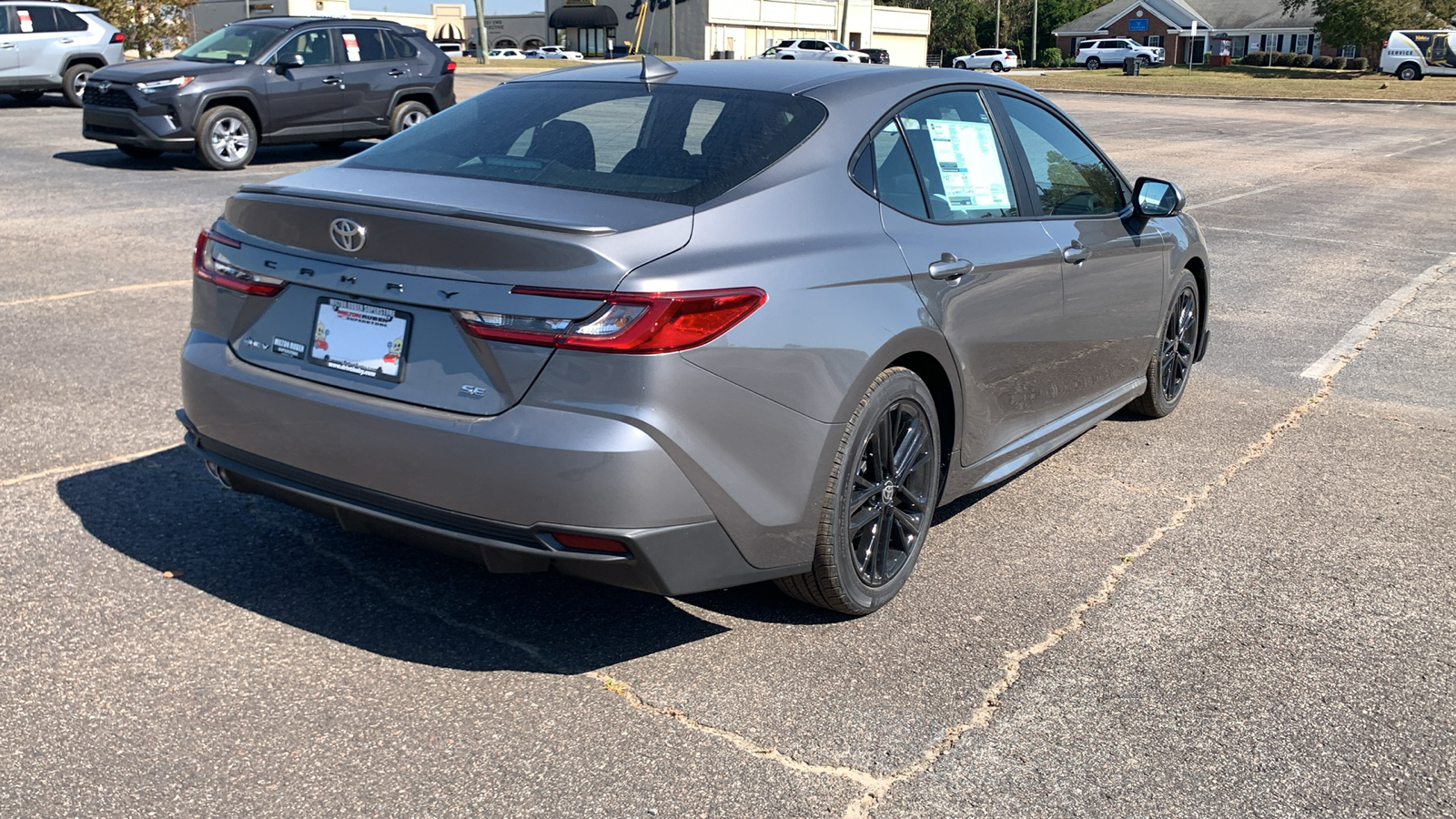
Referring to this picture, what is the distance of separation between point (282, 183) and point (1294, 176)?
18217 millimetres

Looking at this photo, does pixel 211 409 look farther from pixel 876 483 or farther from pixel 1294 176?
pixel 1294 176

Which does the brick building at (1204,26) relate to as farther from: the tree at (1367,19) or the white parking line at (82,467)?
the white parking line at (82,467)

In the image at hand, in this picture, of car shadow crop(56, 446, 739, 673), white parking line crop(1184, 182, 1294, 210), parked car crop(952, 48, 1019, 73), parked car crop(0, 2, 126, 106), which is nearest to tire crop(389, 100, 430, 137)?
parked car crop(0, 2, 126, 106)

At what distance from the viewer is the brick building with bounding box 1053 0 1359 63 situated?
91.1 m

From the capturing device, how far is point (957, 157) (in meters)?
4.38

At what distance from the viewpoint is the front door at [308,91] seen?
15383 mm

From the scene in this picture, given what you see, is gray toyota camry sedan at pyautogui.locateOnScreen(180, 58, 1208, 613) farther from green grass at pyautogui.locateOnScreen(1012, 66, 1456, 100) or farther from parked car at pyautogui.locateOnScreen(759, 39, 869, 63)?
parked car at pyautogui.locateOnScreen(759, 39, 869, 63)

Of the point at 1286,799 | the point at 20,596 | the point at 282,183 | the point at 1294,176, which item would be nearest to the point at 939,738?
the point at 1286,799

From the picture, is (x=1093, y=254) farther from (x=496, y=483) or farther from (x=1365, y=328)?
(x=1365, y=328)

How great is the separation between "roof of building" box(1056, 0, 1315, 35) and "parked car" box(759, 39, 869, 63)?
133ft

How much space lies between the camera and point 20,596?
3832 millimetres

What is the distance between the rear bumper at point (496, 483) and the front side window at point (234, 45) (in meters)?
13.4

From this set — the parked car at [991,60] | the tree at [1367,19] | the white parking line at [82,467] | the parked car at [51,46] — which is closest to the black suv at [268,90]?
the parked car at [51,46]

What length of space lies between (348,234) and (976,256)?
196cm
